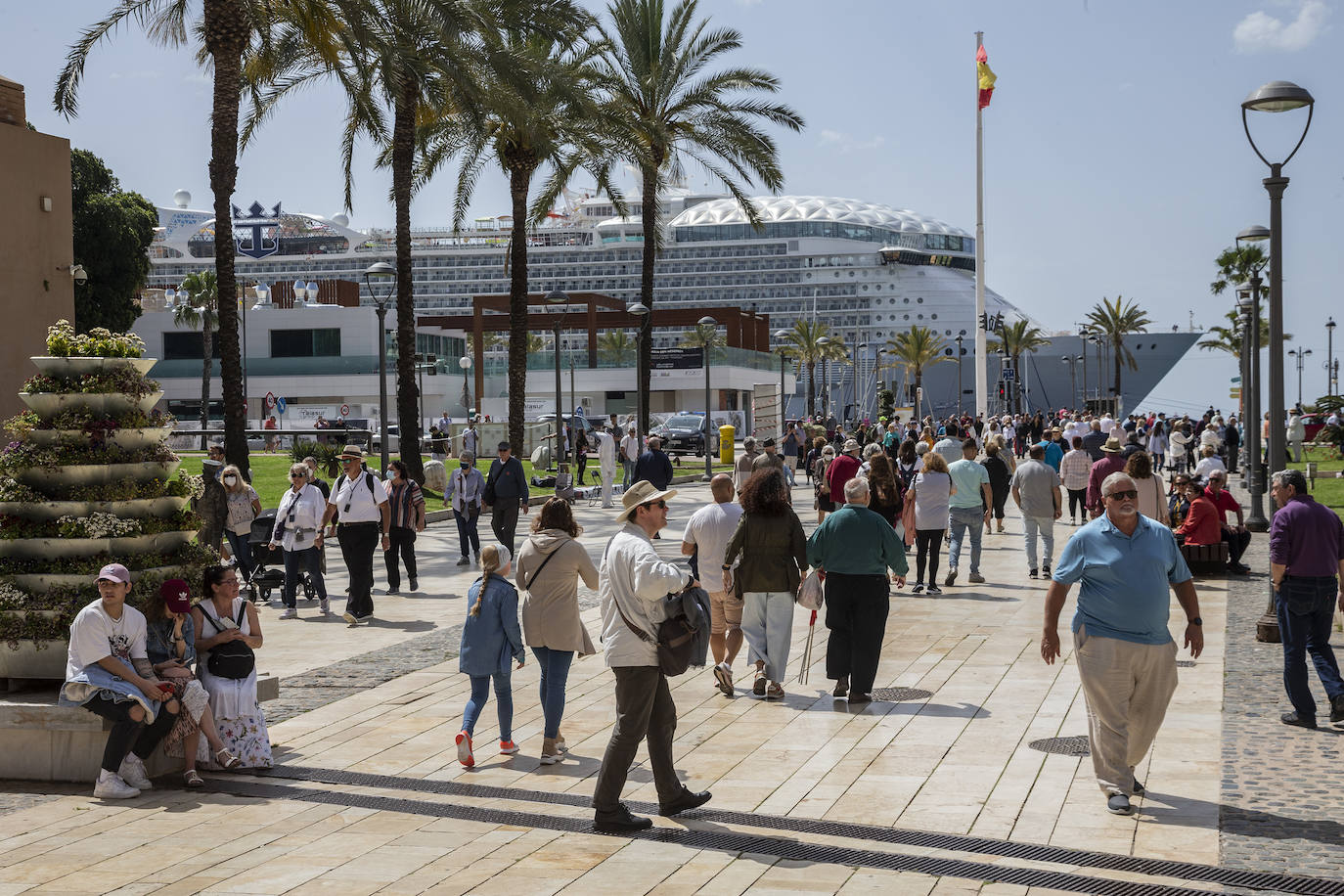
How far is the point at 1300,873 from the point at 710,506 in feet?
16.4

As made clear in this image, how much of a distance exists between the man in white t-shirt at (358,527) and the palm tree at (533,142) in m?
11.2

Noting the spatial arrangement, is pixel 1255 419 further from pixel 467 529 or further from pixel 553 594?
pixel 553 594

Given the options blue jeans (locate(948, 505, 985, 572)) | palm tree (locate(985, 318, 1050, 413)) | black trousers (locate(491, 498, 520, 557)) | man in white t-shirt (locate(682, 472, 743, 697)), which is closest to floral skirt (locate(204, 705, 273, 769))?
man in white t-shirt (locate(682, 472, 743, 697))

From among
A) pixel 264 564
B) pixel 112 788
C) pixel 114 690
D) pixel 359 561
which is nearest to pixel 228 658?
pixel 114 690

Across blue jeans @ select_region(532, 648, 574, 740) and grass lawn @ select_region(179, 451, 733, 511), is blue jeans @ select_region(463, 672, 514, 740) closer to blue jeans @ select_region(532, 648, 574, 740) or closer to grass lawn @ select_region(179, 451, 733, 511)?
blue jeans @ select_region(532, 648, 574, 740)

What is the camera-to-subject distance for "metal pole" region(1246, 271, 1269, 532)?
20.0 meters

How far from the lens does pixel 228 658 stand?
24.2 feet

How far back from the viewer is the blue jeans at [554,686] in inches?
287

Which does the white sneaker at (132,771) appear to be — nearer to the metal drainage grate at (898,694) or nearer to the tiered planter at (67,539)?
the tiered planter at (67,539)

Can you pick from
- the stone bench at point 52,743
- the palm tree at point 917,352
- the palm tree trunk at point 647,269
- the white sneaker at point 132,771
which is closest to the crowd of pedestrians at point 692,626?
the white sneaker at point 132,771

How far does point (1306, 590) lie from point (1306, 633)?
25 centimetres

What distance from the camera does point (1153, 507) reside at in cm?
1327

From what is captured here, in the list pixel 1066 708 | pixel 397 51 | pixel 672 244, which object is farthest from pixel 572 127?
pixel 672 244

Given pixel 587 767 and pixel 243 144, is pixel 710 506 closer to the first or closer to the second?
pixel 587 767
